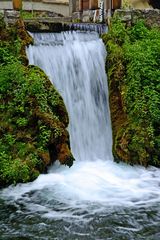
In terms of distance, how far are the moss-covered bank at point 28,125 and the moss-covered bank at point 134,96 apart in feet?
5.43

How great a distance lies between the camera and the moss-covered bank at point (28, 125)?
30.3 feet

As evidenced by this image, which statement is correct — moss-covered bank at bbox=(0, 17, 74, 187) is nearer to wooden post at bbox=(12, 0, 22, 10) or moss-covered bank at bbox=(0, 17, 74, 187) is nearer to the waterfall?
the waterfall

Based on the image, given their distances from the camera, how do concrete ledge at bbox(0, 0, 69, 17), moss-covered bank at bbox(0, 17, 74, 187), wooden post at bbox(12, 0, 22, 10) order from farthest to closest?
1. concrete ledge at bbox(0, 0, 69, 17)
2. wooden post at bbox(12, 0, 22, 10)
3. moss-covered bank at bbox(0, 17, 74, 187)

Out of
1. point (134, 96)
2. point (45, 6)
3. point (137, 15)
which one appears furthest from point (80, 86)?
point (45, 6)

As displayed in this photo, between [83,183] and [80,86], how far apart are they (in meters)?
3.46

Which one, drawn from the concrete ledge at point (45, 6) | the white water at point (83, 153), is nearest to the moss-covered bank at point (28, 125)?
the white water at point (83, 153)

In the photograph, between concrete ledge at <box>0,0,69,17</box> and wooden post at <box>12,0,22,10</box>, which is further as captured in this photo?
concrete ledge at <box>0,0,69,17</box>

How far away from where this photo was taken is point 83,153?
1114 cm

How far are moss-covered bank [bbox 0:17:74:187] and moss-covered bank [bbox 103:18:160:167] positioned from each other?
165 cm

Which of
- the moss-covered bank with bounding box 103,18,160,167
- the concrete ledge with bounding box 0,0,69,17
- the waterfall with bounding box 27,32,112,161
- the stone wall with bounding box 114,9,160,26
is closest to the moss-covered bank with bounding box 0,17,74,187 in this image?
the waterfall with bounding box 27,32,112,161

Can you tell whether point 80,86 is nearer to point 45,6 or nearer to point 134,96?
point 134,96

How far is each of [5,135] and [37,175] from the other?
1.20 meters

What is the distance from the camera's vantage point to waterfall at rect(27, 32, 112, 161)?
11.4 meters

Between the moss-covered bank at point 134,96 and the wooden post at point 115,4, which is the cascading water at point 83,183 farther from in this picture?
the wooden post at point 115,4
